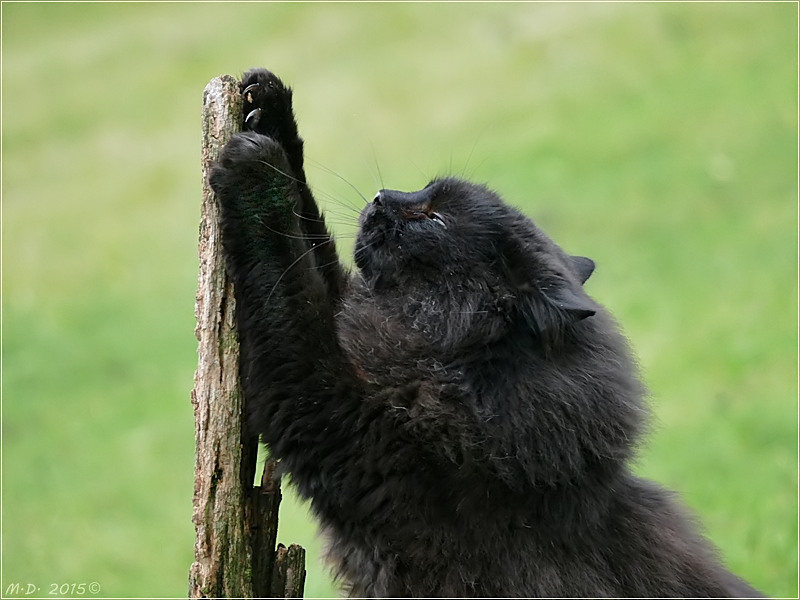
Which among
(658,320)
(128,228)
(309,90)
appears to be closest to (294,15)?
(309,90)

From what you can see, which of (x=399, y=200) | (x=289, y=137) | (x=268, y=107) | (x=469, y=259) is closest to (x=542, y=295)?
(x=469, y=259)

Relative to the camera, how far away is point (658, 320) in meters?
10.7

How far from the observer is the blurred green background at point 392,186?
324 inches

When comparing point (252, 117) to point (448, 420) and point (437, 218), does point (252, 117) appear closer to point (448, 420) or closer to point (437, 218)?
point (437, 218)

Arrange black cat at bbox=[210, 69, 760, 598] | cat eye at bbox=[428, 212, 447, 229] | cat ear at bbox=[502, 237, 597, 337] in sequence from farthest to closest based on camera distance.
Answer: cat eye at bbox=[428, 212, 447, 229] → cat ear at bbox=[502, 237, 597, 337] → black cat at bbox=[210, 69, 760, 598]

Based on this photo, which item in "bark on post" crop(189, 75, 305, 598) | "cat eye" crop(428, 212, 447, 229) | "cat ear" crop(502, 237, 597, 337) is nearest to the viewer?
"bark on post" crop(189, 75, 305, 598)

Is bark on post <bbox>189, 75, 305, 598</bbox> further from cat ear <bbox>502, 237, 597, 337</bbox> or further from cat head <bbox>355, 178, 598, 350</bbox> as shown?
cat ear <bbox>502, 237, 597, 337</bbox>

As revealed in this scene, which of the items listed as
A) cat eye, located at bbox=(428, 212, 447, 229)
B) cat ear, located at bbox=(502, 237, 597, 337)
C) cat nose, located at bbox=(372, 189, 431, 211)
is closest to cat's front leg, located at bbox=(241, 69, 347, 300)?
cat nose, located at bbox=(372, 189, 431, 211)

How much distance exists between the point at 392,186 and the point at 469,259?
9418 millimetres

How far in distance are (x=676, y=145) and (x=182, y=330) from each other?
7.98 metres

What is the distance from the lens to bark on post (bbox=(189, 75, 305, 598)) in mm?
3271

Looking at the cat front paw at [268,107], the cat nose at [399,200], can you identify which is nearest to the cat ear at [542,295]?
the cat nose at [399,200]

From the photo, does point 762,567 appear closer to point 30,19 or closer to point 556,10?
point 556,10

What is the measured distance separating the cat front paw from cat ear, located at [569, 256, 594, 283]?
4.95 feet
